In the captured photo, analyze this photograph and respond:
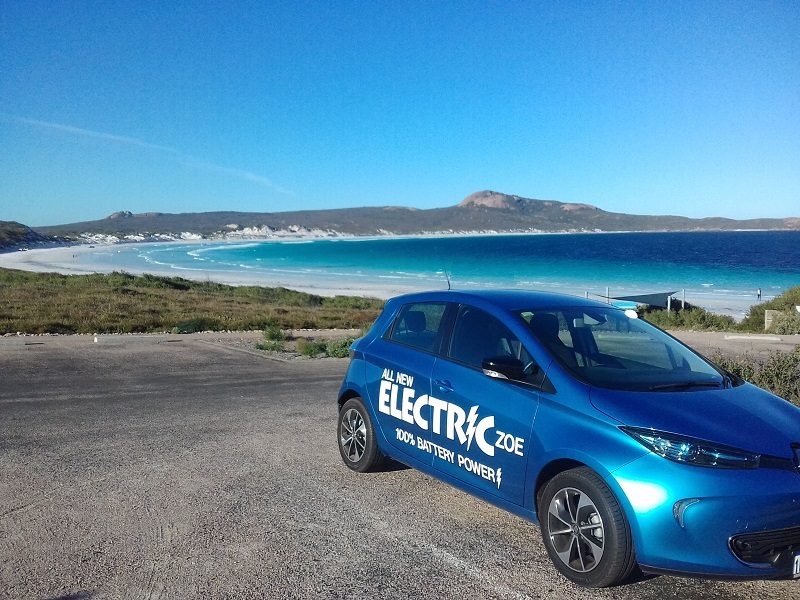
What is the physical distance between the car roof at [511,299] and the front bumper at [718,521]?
1.63m

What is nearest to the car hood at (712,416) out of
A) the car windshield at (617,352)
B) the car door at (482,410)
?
the car windshield at (617,352)

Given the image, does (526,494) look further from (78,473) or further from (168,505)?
(78,473)

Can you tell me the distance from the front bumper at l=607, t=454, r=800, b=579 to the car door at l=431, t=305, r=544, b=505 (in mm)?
808

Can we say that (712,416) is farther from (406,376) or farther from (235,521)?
(235,521)

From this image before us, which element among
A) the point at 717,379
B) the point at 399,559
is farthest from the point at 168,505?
the point at 717,379

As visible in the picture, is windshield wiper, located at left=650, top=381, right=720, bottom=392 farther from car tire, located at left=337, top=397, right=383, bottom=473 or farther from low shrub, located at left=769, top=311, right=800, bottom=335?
low shrub, located at left=769, top=311, right=800, bottom=335

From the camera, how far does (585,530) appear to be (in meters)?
3.93

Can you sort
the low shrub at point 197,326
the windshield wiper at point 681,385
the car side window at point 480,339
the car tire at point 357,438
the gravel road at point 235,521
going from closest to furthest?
the gravel road at point 235,521 → the windshield wiper at point 681,385 → the car side window at point 480,339 → the car tire at point 357,438 → the low shrub at point 197,326

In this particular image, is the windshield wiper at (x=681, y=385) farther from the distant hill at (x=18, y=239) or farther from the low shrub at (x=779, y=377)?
the distant hill at (x=18, y=239)

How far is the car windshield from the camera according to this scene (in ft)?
14.3

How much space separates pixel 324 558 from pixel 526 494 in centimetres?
120

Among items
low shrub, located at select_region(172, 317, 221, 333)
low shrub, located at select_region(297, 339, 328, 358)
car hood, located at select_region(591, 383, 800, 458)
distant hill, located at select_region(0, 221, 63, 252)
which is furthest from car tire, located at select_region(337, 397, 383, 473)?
distant hill, located at select_region(0, 221, 63, 252)

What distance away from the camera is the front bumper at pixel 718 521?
11.7ft

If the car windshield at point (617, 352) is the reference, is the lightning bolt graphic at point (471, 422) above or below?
below
